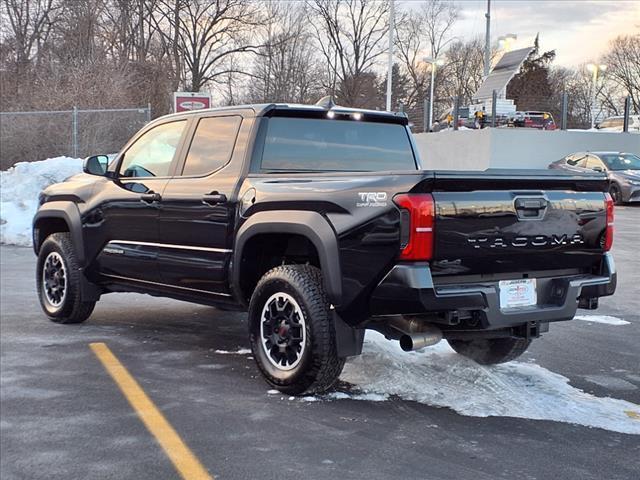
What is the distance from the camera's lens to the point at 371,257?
4.06 m

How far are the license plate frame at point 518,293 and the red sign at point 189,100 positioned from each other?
12.7 meters

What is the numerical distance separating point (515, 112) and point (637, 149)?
4703mm

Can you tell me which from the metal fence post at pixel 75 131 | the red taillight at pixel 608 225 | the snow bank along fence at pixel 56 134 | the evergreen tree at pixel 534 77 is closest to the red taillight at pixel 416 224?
the red taillight at pixel 608 225

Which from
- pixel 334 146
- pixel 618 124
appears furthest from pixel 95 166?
pixel 618 124

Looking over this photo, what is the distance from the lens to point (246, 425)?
4.09 metres

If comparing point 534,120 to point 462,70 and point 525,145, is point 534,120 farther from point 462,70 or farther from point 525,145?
point 462,70

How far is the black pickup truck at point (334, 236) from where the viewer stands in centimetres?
399

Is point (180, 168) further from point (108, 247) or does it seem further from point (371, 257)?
point (371, 257)

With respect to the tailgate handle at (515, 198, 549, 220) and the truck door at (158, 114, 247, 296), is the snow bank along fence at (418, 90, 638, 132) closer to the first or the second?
the truck door at (158, 114, 247, 296)

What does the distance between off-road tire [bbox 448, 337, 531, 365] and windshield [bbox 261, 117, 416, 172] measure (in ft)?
4.95

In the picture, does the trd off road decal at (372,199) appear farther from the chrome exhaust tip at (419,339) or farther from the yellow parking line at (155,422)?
the yellow parking line at (155,422)

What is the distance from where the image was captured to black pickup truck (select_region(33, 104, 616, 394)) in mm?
3992

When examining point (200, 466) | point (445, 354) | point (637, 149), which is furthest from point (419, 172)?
point (637, 149)

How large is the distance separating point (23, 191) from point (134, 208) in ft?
35.8
